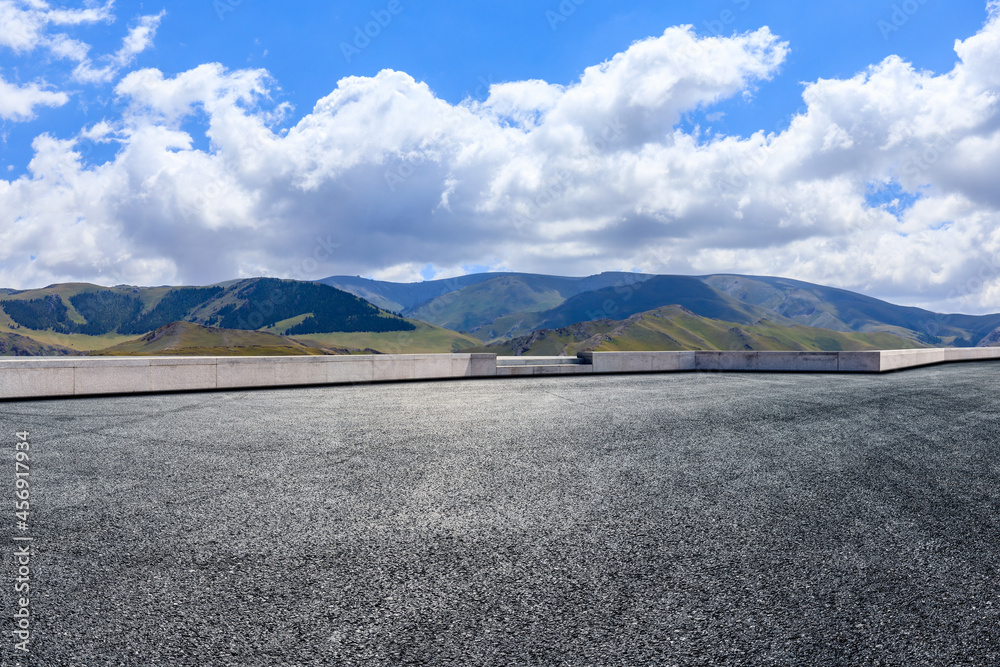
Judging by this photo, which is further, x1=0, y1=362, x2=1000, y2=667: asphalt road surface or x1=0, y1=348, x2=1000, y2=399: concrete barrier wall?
x1=0, y1=348, x2=1000, y2=399: concrete barrier wall

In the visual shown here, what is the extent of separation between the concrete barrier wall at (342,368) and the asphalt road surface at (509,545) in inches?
196

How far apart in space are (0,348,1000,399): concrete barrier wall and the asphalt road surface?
16.3 feet

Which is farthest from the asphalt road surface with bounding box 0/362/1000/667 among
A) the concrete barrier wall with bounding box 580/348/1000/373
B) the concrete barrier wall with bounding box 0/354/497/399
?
the concrete barrier wall with bounding box 580/348/1000/373

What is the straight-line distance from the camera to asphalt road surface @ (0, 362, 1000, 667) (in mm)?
3223

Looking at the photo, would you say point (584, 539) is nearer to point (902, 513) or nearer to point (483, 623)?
point (483, 623)

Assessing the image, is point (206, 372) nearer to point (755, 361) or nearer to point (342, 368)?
point (342, 368)

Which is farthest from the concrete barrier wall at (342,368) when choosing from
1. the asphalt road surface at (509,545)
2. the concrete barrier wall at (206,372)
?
the asphalt road surface at (509,545)

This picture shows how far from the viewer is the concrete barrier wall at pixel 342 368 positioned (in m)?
13.5

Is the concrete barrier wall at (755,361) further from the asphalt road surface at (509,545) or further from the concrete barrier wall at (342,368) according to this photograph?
the asphalt road surface at (509,545)

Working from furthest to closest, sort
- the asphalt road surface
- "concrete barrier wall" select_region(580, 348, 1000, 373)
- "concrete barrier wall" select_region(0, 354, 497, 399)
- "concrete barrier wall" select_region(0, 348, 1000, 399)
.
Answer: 1. "concrete barrier wall" select_region(580, 348, 1000, 373)
2. "concrete barrier wall" select_region(0, 348, 1000, 399)
3. "concrete barrier wall" select_region(0, 354, 497, 399)
4. the asphalt road surface

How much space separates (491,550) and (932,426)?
853 centimetres

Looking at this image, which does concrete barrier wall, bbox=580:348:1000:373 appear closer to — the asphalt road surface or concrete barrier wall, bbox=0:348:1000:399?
concrete barrier wall, bbox=0:348:1000:399

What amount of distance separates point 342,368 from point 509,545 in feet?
43.3

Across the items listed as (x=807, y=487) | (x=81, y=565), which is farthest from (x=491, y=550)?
(x=807, y=487)
